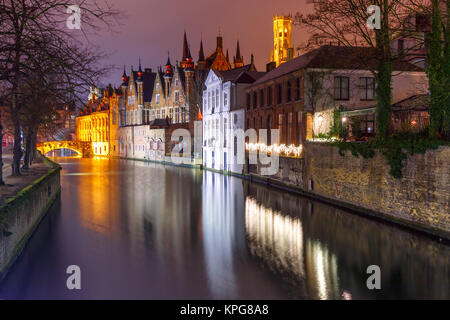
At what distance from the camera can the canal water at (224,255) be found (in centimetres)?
1073

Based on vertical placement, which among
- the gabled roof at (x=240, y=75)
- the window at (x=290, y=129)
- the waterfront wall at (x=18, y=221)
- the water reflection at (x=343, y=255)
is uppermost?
the gabled roof at (x=240, y=75)

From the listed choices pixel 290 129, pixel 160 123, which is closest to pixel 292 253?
pixel 290 129

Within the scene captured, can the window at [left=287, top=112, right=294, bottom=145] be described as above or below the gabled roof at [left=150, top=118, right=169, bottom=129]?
below

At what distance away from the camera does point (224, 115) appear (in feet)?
150

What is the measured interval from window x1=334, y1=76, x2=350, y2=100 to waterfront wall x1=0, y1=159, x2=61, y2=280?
62.9 feet

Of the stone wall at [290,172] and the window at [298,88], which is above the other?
the window at [298,88]

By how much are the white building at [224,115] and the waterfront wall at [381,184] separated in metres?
14.1

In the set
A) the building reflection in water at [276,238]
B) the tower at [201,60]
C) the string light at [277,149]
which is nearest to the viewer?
the building reflection in water at [276,238]

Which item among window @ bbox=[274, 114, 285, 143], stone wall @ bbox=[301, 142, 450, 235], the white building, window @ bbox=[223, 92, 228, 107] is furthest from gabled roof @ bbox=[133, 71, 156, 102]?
stone wall @ bbox=[301, 142, 450, 235]

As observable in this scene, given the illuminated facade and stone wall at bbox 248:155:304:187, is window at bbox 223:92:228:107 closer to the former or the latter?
Result: stone wall at bbox 248:155:304:187

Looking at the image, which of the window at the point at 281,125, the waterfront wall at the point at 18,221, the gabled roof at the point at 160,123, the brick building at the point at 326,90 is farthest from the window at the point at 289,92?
the gabled roof at the point at 160,123

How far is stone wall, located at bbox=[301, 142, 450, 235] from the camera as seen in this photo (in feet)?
51.2

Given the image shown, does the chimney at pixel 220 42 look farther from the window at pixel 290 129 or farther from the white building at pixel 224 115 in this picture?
the window at pixel 290 129

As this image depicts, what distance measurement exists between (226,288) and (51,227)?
10.5 metres
